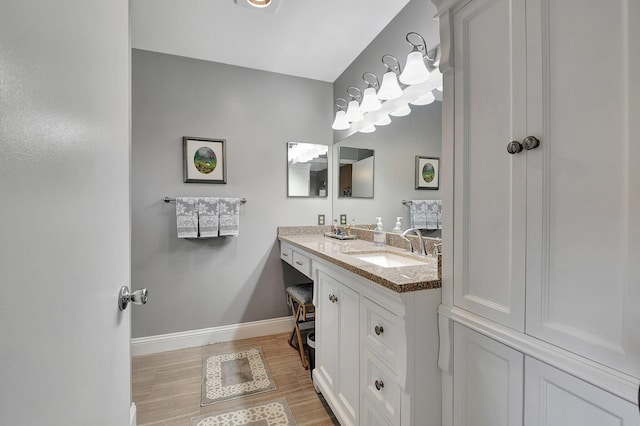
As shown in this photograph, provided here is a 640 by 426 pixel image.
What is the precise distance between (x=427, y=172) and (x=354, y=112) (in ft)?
3.08

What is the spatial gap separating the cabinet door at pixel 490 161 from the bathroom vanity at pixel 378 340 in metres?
0.18

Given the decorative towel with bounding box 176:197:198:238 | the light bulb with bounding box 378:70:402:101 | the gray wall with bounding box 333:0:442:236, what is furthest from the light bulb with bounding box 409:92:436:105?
the decorative towel with bounding box 176:197:198:238

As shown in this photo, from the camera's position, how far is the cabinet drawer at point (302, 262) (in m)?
2.01

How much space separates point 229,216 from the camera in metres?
2.46

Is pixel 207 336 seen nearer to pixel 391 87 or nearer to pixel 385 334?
pixel 385 334

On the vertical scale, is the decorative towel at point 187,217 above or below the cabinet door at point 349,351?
above

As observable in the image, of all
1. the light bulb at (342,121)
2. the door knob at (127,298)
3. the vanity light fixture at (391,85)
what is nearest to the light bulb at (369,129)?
the light bulb at (342,121)

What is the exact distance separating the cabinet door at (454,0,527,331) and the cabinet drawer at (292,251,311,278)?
3.75ft

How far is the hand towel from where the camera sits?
1798 mm

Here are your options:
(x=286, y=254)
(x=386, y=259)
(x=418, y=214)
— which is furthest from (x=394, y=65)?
(x=286, y=254)

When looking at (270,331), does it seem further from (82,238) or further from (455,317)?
(82,238)

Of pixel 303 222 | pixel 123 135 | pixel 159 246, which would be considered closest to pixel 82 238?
pixel 123 135

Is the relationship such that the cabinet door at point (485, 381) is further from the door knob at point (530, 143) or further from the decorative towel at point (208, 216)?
the decorative towel at point (208, 216)

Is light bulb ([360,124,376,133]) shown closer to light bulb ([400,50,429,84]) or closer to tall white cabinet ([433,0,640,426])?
light bulb ([400,50,429,84])
